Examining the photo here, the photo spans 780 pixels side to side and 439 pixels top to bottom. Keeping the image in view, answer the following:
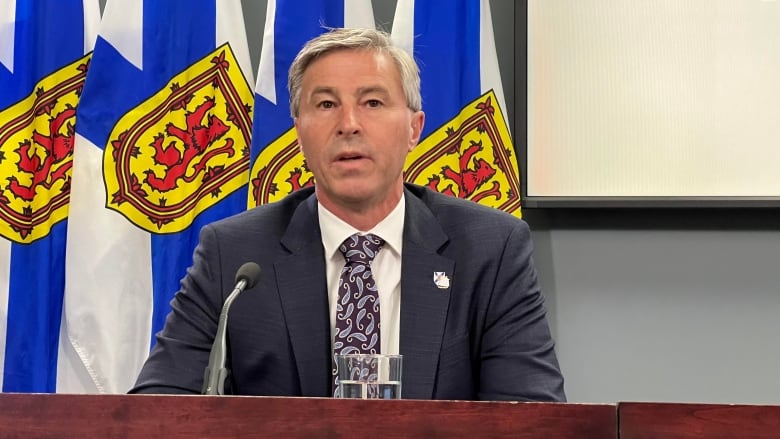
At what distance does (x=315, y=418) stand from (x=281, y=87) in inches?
80.0

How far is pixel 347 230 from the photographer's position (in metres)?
2.27

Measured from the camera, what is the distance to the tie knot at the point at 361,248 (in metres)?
2.20

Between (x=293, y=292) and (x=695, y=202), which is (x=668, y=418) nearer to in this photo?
(x=293, y=292)

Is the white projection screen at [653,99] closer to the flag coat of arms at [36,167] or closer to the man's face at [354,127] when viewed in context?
the man's face at [354,127]

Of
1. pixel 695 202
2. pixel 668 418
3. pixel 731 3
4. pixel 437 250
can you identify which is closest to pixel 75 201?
pixel 437 250

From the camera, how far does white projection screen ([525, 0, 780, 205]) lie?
293 centimetres

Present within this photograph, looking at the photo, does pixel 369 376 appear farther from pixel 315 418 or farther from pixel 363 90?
pixel 363 90

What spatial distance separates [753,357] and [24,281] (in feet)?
7.58

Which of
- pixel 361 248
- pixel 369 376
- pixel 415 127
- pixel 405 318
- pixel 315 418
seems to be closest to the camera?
pixel 315 418

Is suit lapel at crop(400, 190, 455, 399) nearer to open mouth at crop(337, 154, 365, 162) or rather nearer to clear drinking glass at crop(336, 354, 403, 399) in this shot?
open mouth at crop(337, 154, 365, 162)

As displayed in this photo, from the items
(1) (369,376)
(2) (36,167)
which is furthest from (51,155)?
(1) (369,376)

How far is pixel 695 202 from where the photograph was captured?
2.93m

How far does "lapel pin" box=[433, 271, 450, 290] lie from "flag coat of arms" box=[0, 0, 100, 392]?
1479 mm

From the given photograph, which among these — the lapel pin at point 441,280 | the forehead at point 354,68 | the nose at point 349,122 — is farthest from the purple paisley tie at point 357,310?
the forehead at point 354,68
